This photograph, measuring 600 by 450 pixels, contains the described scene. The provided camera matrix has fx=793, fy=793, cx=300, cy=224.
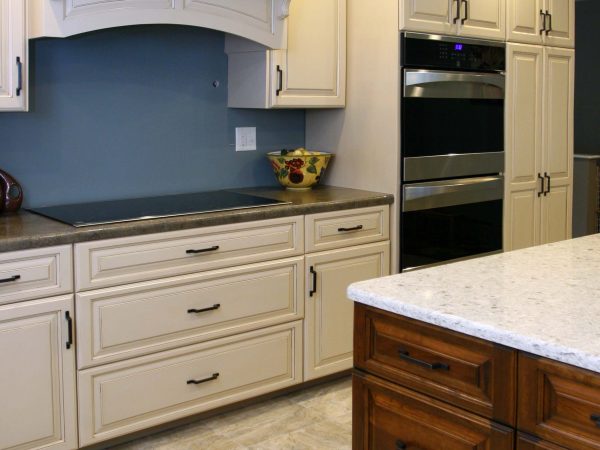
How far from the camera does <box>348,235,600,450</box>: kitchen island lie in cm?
145

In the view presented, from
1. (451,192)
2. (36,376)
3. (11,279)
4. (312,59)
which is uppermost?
(312,59)

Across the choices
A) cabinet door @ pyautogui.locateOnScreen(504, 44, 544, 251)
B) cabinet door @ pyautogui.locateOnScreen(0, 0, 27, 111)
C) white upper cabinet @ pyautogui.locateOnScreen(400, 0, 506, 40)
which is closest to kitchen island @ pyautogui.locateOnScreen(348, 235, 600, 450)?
cabinet door @ pyautogui.locateOnScreen(0, 0, 27, 111)

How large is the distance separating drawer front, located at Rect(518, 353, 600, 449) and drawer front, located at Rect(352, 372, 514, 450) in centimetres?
7

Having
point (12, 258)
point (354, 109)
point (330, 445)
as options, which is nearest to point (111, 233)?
point (12, 258)

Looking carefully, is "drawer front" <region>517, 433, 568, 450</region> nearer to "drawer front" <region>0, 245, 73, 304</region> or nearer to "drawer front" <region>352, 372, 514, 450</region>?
"drawer front" <region>352, 372, 514, 450</region>

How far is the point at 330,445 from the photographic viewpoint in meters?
3.05

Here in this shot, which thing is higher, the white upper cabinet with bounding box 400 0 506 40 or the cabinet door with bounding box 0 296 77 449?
the white upper cabinet with bounding box 400 0 506 40

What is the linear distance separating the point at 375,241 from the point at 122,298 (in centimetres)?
130

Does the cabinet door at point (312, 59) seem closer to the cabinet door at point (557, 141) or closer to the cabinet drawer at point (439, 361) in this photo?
the cabinet door at point (557, 141)

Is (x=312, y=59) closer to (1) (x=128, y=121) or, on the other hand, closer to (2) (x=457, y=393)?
(1) (x=128, y=121)

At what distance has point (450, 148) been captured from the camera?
3.85 meters

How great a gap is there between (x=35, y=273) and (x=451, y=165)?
2.07 m

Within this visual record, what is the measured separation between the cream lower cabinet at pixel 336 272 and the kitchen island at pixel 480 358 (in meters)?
1.42

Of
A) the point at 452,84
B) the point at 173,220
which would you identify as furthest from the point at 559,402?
the point at 452,84
